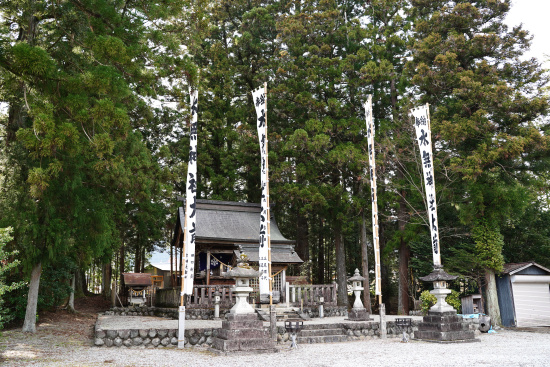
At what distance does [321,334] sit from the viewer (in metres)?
10.7

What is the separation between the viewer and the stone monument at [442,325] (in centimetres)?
978

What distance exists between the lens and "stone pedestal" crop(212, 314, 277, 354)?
8.17 meters

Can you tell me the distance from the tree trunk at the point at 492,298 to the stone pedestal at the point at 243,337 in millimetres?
8906

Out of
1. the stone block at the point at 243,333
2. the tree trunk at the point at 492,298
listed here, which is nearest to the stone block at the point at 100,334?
the stone block at the point at 243,333

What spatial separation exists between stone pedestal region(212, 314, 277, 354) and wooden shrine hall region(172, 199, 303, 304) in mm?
4823

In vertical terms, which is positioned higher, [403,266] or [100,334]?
[403,266]

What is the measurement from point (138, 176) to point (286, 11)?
14.3 meters

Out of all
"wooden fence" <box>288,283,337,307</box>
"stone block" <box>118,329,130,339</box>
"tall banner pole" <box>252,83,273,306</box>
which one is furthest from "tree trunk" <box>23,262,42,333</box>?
"wooden fence" <box>288,283,337,307</box>

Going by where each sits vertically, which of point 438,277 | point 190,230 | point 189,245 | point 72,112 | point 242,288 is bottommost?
point 242,288

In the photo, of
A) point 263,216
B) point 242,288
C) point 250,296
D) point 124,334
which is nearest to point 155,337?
point 124,334

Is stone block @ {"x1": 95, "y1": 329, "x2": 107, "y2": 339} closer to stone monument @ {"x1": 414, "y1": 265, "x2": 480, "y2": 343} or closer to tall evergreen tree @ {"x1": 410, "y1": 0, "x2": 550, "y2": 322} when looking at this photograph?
stone monument @ {"x1": 414, "y1": 265, "x2": 480, "y2": 343}

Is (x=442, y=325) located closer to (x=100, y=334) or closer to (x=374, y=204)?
(x=374, y=204)

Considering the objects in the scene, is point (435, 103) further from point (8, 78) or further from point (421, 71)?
point (8, 78)

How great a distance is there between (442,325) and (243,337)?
4872 millimetres
